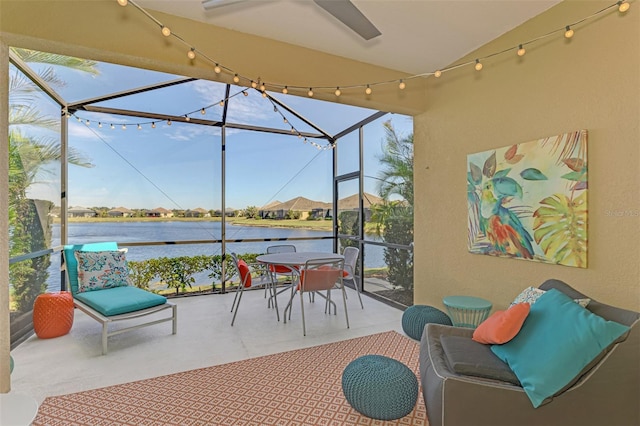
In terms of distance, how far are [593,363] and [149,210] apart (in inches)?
212

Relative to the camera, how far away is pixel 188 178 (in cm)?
508

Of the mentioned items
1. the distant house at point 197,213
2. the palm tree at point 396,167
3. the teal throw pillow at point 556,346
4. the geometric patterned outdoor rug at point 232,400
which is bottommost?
the geometric patterned outdoor rug at point 232,400

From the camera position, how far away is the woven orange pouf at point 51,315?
323 centimetres

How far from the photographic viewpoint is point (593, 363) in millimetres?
1525

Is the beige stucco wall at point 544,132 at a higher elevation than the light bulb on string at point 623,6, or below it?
below

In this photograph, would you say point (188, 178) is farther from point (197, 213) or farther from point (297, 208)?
point (297, 208)

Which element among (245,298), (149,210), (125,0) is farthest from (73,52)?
(245,298)

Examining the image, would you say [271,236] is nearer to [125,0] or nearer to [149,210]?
[149,210]

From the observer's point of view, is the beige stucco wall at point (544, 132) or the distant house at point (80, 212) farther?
the distant house at point (80, 212)

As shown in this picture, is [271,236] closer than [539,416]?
No

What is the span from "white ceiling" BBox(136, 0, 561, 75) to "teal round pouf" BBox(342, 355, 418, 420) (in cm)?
270

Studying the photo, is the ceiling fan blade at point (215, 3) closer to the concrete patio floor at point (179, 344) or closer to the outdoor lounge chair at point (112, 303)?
the concrete patio floor at point (179, 344)

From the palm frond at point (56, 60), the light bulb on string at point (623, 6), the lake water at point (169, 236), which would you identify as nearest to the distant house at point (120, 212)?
the lake water at point (169, 236)

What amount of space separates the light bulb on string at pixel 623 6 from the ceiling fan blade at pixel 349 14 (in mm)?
1585
